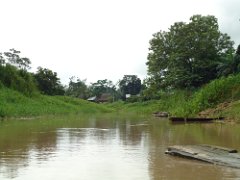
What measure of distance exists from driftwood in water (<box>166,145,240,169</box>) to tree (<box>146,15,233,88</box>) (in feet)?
98.6

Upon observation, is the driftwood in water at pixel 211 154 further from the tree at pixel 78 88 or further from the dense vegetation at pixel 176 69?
the tree at pixel 78 88

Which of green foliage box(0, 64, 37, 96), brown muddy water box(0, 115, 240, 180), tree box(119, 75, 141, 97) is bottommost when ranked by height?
brown muddy water box(0, 115, 240, 180)

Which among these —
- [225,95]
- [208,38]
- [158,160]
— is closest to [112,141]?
[158,160]

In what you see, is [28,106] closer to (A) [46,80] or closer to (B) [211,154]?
(A) [46,80]

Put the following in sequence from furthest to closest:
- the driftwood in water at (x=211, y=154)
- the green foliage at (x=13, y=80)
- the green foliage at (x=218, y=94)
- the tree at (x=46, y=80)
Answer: the tree at (x=46, y=80) < the green foliage at (x=13, y=80) < the green foliage at (x=218, y=94) < the driftwood in water at (x=211, y=154)

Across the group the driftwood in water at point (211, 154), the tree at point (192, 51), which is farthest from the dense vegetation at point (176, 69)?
the driftwood in water at point (211, 154)

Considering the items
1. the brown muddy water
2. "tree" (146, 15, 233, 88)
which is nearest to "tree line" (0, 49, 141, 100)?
"tree" (146, 15, 233, 88)

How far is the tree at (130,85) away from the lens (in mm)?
104131

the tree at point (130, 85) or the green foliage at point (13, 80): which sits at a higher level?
the tree at point (130, 85)

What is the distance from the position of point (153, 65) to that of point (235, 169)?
36.4 metres

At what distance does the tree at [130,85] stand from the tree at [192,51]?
59.4 m

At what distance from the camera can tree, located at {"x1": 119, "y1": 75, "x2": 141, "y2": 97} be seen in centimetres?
10413

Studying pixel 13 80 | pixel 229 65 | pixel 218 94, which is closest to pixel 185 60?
pixel 229 65

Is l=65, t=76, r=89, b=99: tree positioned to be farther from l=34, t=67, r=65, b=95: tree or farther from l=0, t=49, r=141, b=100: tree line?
l=34, t=67, r=65, b=95: tree
